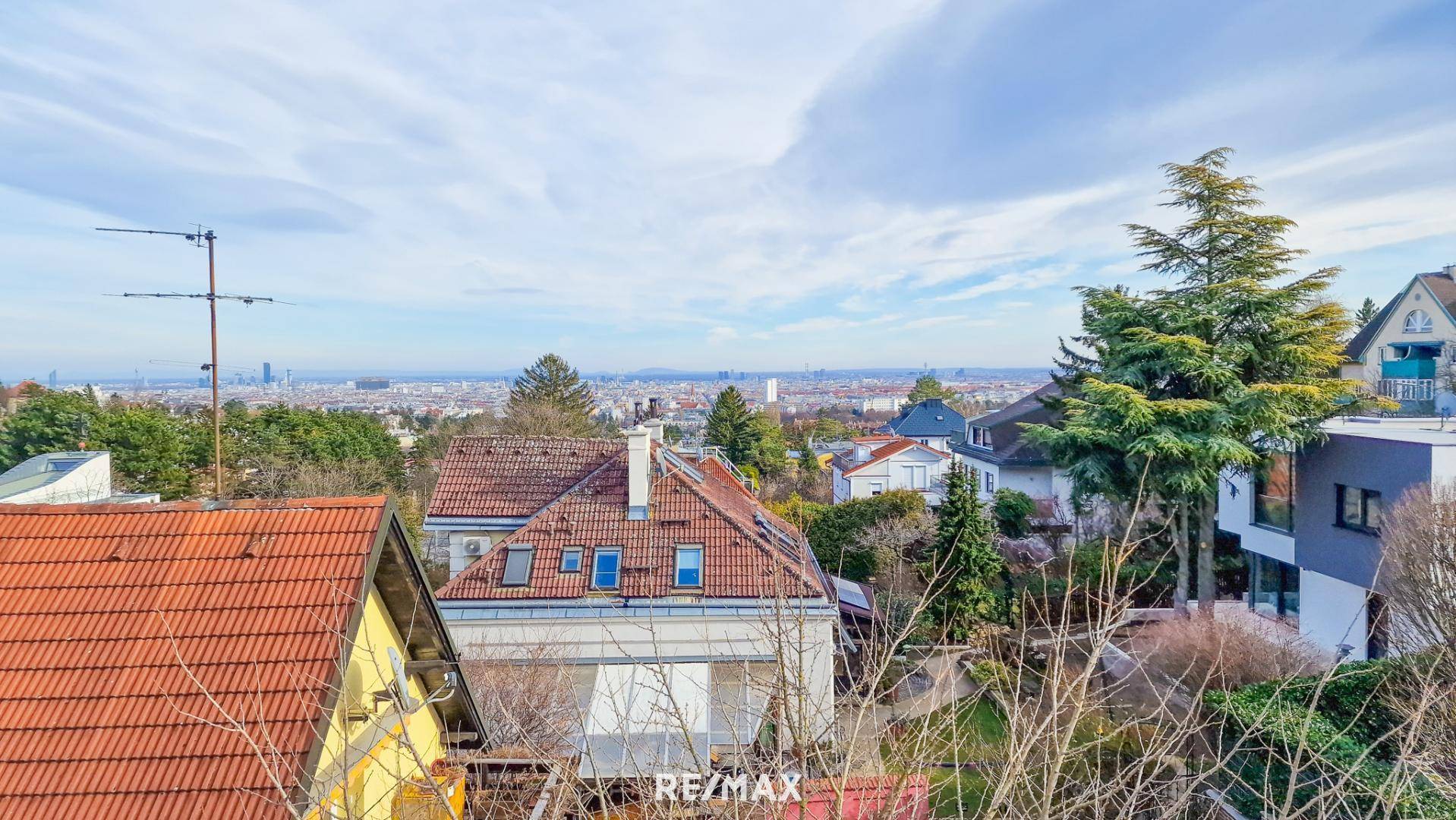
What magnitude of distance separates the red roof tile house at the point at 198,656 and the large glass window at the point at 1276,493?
19.0 metres

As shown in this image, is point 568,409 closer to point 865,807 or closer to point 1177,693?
point 1177,693

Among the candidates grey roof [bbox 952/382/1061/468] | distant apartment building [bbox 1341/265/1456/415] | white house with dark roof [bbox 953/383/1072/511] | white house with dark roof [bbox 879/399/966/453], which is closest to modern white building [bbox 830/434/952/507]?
grey roof [bbox 952/382/1061/468]

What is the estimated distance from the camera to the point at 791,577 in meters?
13.3

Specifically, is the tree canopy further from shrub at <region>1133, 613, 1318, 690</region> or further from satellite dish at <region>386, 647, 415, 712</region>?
satellite dish at <region>386, 647, 415, 712</region>

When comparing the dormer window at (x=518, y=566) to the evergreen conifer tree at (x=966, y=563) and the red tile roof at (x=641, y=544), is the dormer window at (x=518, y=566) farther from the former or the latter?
the evergreen conifer tree at (x=966, y=563)

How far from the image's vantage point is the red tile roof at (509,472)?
55.6 ft

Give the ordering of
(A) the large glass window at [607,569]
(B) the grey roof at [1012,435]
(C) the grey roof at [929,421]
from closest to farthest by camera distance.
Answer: (A) the large glass window at [607,569], (B) the grey roof at [1012,435], (C) the grey roof at [929,421]

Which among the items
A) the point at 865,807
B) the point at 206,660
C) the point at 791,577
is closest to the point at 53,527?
the point at 206,660

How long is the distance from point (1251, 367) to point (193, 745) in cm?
2101

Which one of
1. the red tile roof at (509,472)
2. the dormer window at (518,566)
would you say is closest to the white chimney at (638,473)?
the dormer window at (518,566)

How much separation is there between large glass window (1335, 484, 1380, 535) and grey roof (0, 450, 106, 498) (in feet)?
104

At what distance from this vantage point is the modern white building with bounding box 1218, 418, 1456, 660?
13.0 metres

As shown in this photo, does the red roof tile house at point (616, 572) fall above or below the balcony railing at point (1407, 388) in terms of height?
below

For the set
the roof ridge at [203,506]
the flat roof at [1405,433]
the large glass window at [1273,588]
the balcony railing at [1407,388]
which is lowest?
Answer: the large glass window at [1273,588]
